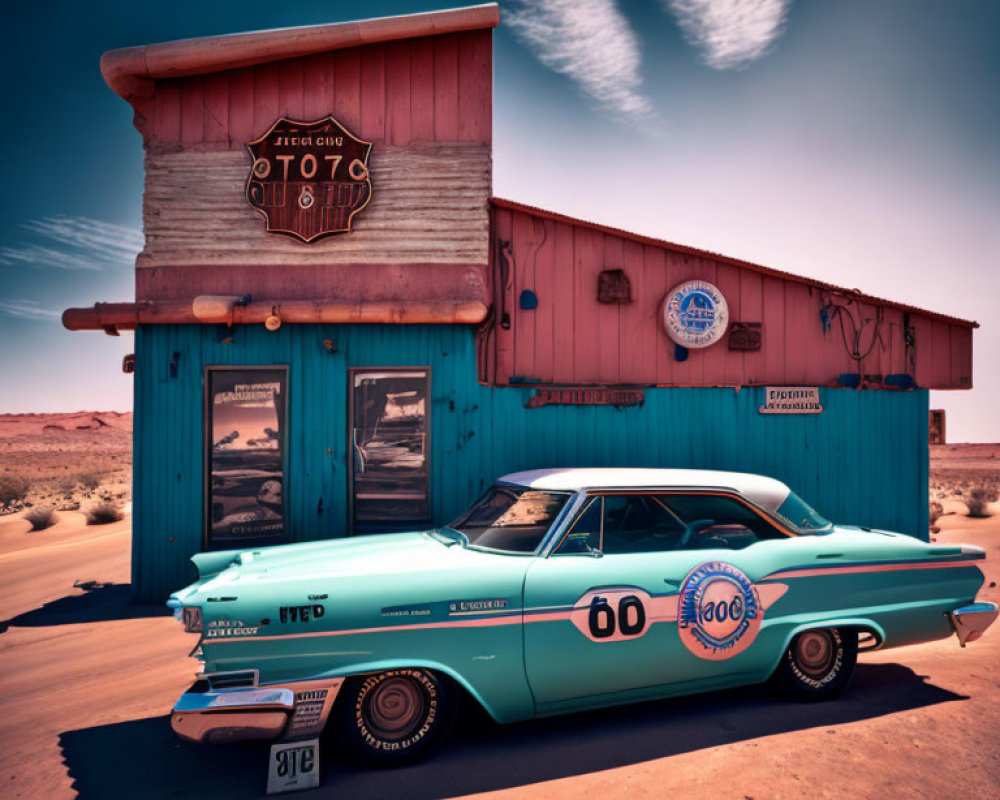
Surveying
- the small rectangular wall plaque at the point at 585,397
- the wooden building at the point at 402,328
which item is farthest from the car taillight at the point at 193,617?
the small rectangular wall plaque at the point at 585,397

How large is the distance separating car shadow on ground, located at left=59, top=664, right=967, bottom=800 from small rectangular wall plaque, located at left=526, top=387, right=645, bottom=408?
3458 mm

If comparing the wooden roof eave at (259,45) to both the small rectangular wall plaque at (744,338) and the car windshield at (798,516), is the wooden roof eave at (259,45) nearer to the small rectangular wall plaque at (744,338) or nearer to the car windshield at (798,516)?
the small rectangular wall plaque at (744,338)

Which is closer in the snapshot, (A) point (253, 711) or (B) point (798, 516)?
(A) point (253, 711)

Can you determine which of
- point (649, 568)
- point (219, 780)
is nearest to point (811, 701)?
point (649, 568)

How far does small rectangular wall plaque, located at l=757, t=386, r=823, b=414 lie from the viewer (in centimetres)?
712

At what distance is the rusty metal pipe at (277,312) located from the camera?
6391 millimetres

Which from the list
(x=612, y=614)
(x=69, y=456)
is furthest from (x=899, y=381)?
(x=69, y=456)

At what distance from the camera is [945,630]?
395 centimetres

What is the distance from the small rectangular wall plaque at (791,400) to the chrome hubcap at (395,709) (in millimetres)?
5511

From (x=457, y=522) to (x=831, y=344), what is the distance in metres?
5.61

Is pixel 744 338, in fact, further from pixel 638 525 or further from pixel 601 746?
pixel 601 746

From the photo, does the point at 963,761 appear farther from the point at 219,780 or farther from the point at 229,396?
the point at 229,396

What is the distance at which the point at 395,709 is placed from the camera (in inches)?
122

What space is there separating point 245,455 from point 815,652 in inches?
222
